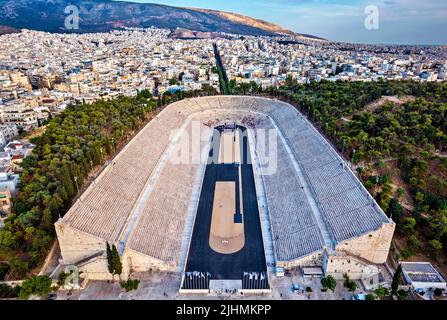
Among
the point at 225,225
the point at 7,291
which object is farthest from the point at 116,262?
the point at 225,225

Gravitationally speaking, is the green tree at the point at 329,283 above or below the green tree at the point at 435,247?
below

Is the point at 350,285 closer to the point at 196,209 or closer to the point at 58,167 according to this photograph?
the point at 196,209

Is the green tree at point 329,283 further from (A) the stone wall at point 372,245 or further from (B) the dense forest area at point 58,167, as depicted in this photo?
(B) the dense forest area at point 58,167

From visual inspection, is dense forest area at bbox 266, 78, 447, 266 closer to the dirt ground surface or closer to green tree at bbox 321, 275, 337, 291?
green tree at bbox 321, 275, 337, 291

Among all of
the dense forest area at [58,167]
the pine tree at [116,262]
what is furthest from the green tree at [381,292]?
the dense forest area at [58,167]

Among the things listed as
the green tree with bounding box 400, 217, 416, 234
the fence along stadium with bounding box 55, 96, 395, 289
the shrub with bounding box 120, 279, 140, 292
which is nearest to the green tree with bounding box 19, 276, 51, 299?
the fence along stadium with bounding box 55, 96, 395, 289

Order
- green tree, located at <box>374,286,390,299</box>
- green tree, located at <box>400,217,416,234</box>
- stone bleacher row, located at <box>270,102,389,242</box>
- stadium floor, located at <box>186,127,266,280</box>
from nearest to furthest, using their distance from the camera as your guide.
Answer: green tree, located at <box>374,286,390,299</box> → stadium floor, located at <box>186,127,266,280</box> → stone bleacher row, located at <box>270,102,389,242</box> → green tree, located at <box>400,217,416,234</box>

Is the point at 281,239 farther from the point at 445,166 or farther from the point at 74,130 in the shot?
the point at 74,130
